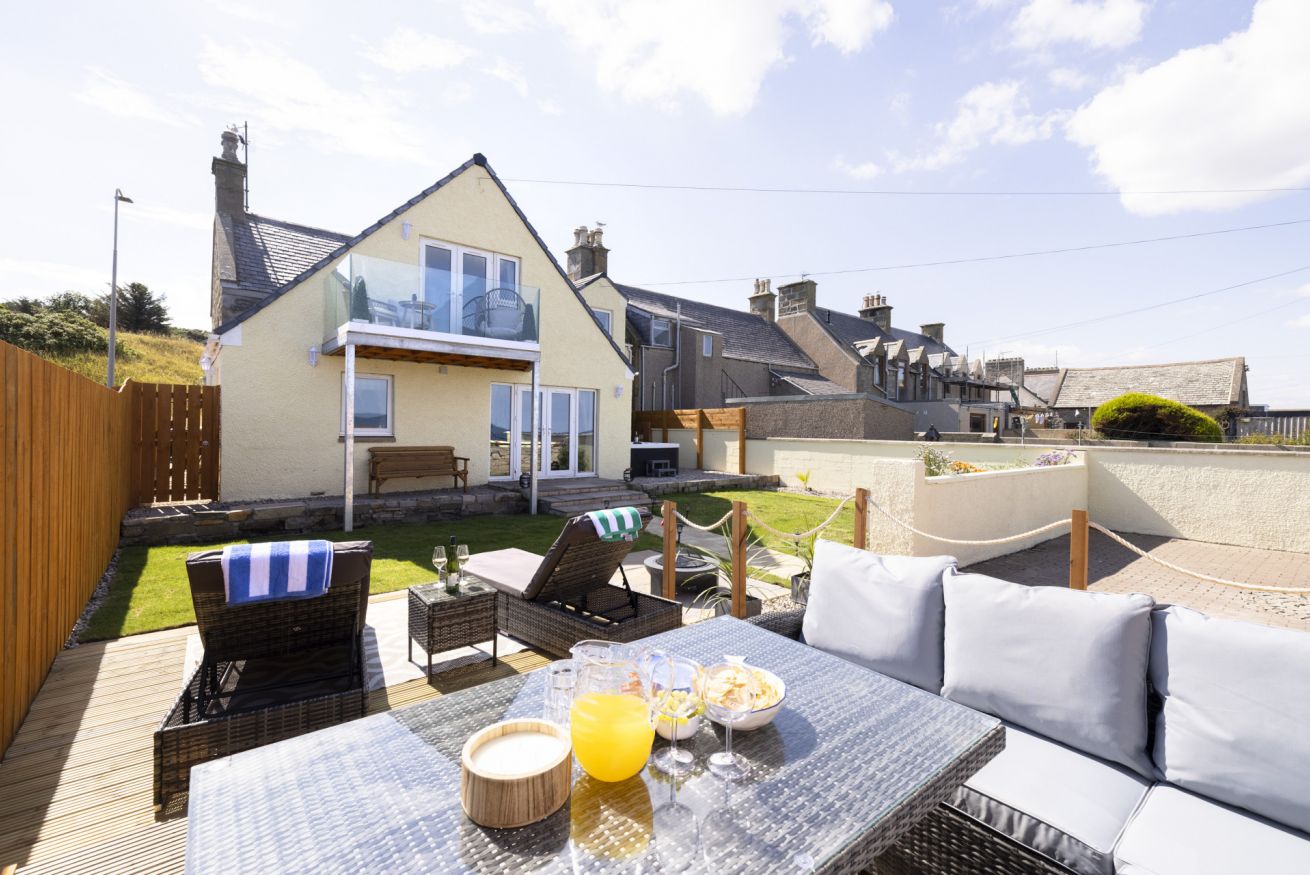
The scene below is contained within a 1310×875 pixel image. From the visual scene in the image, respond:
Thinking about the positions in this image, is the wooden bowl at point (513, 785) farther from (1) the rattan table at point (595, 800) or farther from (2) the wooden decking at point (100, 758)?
(2) the wooden decking at point (100, 758)

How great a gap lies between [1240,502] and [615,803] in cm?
1258

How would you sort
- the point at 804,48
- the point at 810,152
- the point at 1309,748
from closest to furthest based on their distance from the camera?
the point at 1309,748 → the point at 804,48 → the point at 810,152

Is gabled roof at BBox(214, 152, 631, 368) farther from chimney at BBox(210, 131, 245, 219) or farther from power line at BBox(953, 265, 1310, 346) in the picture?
power line at BBox(953, 265, 1310, 346)

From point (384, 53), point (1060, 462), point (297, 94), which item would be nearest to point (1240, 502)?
point (1060, 462)

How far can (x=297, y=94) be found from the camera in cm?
805

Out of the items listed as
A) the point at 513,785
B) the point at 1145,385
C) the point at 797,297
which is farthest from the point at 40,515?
the point at 1145,385

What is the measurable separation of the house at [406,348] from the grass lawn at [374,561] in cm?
124

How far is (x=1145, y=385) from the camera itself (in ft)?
92.9

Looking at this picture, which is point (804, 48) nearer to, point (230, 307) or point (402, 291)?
point (402, 291)

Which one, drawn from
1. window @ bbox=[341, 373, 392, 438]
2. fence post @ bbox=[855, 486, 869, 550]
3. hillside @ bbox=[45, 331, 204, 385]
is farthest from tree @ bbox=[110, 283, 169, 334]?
fence post @ bbox=[855, 486, 869, 550]

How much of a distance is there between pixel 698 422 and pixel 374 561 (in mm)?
11429

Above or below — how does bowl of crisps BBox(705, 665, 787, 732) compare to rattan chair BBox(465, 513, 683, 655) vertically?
above

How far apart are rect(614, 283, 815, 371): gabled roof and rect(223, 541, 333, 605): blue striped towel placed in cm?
1846

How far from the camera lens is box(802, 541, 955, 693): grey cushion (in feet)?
9.17
